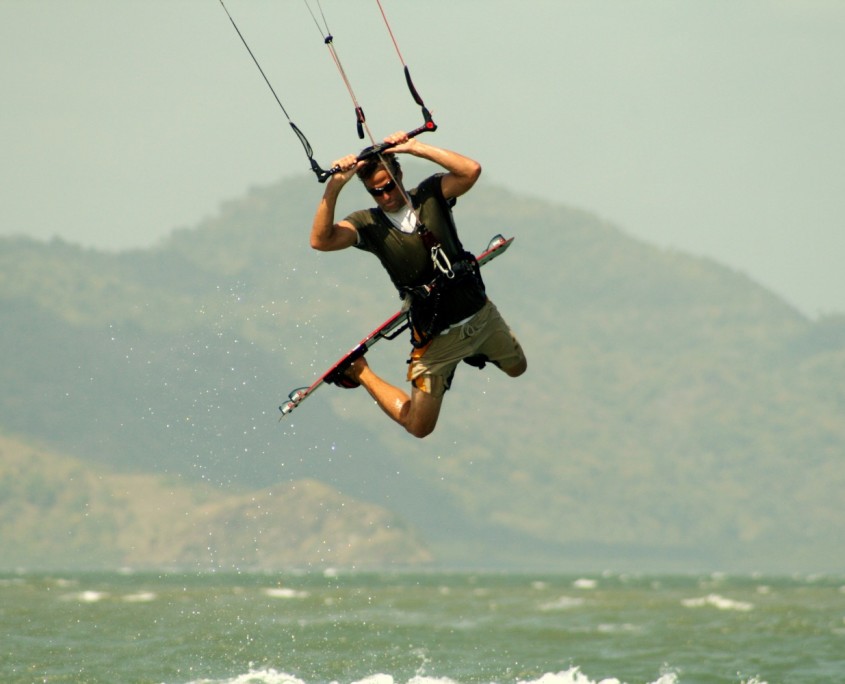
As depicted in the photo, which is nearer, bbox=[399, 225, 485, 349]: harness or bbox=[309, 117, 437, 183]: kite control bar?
bbox=[309, 117, 437, 183]: kite control bar

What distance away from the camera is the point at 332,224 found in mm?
11805

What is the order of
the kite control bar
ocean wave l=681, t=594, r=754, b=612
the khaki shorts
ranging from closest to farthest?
the kite control bar → the khaki shorts → ocean wave l=681, t=594, r=754, b=612

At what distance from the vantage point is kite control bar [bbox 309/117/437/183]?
11.4 m

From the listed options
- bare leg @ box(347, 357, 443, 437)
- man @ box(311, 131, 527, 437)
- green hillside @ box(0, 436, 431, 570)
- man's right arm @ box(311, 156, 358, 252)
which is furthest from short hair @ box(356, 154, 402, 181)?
green hillside @ box(0, 436, 431, 570)

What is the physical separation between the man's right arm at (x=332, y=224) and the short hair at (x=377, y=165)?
204 mm

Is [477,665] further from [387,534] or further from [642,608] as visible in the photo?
[387,534]

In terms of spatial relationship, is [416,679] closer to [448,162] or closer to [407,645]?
[407,645]

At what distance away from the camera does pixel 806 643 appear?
24.4m

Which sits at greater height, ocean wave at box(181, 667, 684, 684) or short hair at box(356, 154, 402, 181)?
short hair at box(356, 154, 402, 181)

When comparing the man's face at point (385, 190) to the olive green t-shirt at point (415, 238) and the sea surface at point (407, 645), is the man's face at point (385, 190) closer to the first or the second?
the olive green t-shirt at point (415, 238)

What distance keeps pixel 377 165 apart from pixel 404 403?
7.14ft

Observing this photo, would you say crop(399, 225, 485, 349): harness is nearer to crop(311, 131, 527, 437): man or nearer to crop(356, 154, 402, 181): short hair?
crop(311, 131, 527, 437): man

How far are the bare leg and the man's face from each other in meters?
1.35

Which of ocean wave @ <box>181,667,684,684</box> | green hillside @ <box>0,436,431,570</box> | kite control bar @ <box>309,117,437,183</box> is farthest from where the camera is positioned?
green hillside @ <box>0,436,431,570</box>
